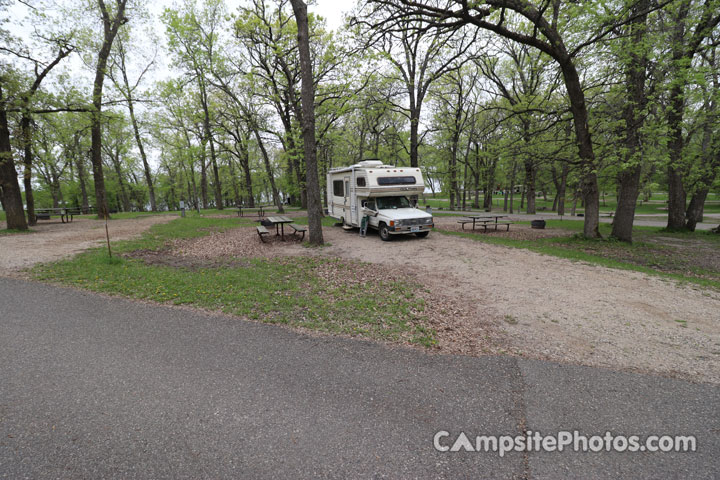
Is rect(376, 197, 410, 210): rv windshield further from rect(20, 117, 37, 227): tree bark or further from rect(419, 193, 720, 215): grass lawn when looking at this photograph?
rect(419, 193, 720, 215): grass lawn

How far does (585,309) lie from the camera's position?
5457 millimetres

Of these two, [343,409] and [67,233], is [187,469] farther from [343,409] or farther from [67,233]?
[67,233]

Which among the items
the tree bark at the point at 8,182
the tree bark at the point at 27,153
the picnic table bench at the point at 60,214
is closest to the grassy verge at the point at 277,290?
the tree bark at the point at 8,182

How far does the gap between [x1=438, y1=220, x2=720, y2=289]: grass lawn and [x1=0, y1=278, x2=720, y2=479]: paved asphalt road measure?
694cm

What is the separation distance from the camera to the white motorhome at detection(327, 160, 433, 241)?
492 inches

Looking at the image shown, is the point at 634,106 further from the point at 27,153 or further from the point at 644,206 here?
the point at 644,206

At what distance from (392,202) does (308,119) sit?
524cm

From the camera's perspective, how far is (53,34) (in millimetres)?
13703

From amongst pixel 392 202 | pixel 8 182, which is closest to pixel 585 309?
pixel 392 202

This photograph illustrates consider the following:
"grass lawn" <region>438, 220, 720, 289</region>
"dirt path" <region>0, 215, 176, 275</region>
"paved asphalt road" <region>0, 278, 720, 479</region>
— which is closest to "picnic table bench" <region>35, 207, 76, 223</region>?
"dirt path" <region>0, 215, 176, 275</region>

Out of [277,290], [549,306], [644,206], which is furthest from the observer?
[644,206]

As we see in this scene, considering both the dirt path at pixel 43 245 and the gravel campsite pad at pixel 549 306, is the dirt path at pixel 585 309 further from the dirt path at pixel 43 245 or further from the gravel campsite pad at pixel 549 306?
the dirt path at pixel 43 245

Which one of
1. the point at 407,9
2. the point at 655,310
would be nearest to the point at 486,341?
the point at 655,310

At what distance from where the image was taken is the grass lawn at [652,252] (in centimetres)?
813
